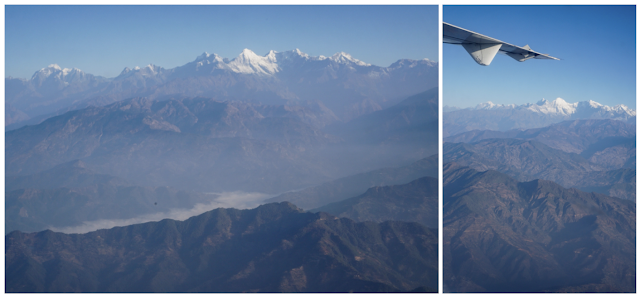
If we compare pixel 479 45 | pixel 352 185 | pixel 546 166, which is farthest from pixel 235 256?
pixel 546 166

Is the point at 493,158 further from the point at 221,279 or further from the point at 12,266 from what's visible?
the point at 12,266

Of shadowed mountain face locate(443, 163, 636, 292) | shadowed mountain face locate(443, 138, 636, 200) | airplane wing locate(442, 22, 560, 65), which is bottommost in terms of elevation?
shadowed mountain face locate(443, 163, 636, 292)

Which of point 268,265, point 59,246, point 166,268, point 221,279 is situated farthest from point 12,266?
point 268,265

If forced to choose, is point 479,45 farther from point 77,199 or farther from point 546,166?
point 546,166

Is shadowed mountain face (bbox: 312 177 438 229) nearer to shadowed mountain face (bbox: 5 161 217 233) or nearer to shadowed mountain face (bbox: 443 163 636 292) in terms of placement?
shadowed mountain face (bbox: 443 163 636 292)

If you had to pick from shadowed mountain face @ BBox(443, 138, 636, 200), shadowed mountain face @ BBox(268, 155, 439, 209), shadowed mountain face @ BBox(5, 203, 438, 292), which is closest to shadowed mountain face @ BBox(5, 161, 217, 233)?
shadowed mountain face @ BBox(268, 155, 439, 209)
